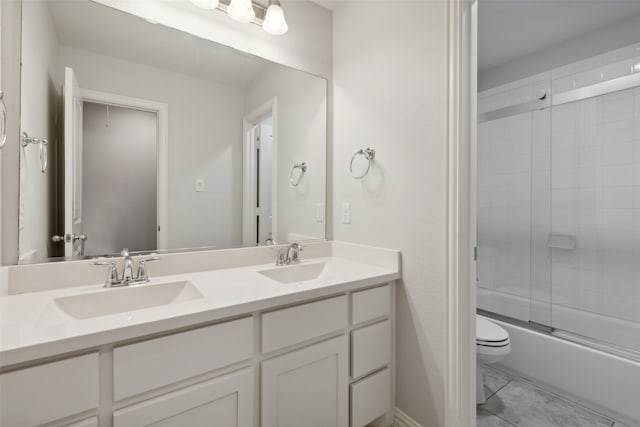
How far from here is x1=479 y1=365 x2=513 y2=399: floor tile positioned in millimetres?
1816

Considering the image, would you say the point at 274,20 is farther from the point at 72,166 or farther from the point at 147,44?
the point at 72,166

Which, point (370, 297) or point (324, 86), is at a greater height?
point (324, 86)

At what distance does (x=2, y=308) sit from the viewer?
0.90 meters

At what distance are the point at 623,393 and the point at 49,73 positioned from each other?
3123 mm

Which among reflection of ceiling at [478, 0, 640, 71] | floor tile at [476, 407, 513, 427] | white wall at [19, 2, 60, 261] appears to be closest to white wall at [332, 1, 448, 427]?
floor tile at [476, 407, 513, 427]

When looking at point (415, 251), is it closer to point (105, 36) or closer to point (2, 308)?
point (2, 308)

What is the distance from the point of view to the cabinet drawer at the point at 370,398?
1.31 meters

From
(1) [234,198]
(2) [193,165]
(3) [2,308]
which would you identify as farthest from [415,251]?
(3) [2,308]

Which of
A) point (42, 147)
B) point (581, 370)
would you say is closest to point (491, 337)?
point (581, 370)

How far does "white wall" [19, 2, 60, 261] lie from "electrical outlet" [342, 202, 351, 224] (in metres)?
1.39

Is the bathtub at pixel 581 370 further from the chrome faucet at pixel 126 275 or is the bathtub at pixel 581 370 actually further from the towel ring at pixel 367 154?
the chrome faucet at pixel 126 275

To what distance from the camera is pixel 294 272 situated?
158cm

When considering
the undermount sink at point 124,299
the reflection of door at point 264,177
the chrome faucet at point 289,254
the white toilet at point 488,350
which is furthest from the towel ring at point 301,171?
the white toilet at point 488,350

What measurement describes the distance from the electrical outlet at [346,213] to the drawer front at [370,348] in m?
0.63
